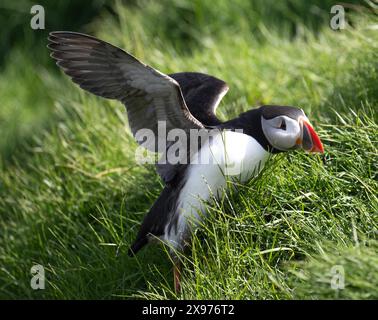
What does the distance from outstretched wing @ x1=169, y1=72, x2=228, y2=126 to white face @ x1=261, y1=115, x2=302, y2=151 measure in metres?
0.47

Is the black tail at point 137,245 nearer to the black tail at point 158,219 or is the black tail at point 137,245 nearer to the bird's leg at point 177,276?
the black tail at point 158,219

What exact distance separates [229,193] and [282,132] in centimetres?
40

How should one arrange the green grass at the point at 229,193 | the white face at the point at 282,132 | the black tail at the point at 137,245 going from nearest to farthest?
1. the green grass at the point at 229,193
2. the white face at the point at 282,132
3. the black tail at the point at 137,245

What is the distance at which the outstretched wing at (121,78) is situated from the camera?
4.32m

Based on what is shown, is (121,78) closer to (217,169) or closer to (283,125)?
(217,169)

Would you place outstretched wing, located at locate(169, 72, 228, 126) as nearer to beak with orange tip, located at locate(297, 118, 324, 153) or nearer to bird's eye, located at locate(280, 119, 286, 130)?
bird's eye, located at locate(280, 119, 286, 130)

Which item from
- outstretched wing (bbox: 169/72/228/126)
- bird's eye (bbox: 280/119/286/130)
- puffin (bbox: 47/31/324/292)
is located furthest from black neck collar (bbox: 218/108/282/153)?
outstretched wing (bbox: 169/72/228/126)

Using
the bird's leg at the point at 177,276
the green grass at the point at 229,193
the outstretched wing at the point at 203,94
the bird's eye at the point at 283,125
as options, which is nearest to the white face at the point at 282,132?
the bird's eye at the point at 283,125

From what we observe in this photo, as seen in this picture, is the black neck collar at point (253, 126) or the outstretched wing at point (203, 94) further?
the outstretched wing at point (203, 94)

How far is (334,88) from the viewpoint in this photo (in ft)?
18.2

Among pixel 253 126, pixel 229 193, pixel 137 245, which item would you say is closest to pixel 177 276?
pixel 137 245

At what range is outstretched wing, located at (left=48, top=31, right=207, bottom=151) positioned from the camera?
432 cm

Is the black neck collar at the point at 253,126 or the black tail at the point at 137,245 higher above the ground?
the black neck collar at the point at 253,126

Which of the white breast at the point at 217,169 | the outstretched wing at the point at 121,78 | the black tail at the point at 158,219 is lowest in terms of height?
the black tail at the point at 158,219
